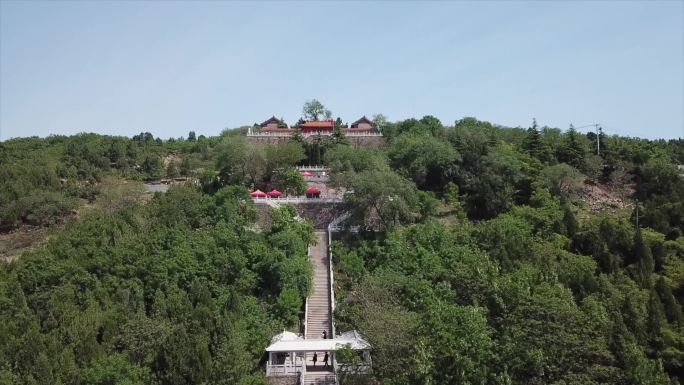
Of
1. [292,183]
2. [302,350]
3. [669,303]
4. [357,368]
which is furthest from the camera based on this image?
[292,183]

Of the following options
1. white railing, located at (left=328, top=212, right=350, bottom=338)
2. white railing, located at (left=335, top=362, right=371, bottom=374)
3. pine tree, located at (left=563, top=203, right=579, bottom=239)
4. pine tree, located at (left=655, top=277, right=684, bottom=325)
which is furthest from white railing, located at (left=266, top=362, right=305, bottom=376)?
pine tree, located at (left=563, top=203, right=579, bottom=239)

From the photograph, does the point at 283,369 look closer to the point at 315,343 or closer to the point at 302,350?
the point at 302,350

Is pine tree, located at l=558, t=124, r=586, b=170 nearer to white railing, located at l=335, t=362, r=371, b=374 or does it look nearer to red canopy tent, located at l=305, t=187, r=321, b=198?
red canopy tent, located at l=305, t=187, r=321, b=198

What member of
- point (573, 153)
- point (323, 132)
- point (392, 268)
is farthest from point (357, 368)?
point (323, 132)

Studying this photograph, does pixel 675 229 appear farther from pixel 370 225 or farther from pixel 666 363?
pixel 370 225

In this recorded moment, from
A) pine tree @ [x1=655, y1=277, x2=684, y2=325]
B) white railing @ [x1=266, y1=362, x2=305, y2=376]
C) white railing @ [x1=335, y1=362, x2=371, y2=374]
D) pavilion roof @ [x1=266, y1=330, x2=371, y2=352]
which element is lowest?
white railing @ [x1=266, y1=362, x2=305, y2=376]

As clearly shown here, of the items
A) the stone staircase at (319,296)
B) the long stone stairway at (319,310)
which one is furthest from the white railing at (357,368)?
the stone staircase at (319,296)
